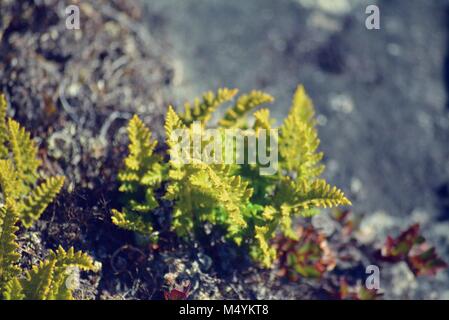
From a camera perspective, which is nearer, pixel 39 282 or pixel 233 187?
pixel 39 282

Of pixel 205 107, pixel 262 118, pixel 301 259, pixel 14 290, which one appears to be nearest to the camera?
pixel 14 290

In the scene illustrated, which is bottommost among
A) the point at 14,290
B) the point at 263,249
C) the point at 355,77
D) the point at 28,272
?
the point at 14,290

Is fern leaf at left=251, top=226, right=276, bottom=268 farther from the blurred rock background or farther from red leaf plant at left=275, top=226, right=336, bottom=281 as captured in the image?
the blurred rock background

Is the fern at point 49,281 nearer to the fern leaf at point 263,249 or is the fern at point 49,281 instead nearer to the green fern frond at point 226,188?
the green fern frond at point 226,188

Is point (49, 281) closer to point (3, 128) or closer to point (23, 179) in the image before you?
point (23, 179)

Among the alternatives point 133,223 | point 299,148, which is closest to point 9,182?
point 133,223

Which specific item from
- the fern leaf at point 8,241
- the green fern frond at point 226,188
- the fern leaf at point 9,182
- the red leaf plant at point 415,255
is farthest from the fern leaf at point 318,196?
the fern leaf at point 9,182

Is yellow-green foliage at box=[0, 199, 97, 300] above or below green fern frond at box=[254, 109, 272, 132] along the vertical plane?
below

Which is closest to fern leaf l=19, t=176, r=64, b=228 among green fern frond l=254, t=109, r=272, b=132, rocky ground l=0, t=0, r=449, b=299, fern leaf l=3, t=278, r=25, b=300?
rocky ground l=0, t=0, r=449, b=299
